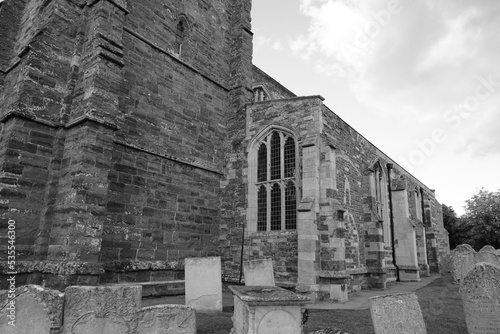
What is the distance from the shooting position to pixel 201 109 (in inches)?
510

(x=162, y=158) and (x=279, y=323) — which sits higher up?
(x=162, y=158)

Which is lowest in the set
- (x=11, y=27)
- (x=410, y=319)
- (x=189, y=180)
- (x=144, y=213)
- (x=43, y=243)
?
(x=410, y=319)

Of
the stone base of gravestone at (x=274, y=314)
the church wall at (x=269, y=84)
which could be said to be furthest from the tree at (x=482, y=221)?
the stone base of gravestone at (x=274, y=314)

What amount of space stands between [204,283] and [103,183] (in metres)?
3.60

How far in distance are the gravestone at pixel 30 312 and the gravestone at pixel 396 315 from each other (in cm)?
417

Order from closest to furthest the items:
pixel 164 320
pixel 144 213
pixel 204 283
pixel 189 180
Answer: pixel 164 320 < pixel 204 283 < pixel 144 213 < pixel 189 180

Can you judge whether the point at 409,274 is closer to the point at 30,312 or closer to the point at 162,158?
the point at 162,158

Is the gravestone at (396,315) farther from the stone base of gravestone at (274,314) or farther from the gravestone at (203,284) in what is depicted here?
the gravestone at (203,284)

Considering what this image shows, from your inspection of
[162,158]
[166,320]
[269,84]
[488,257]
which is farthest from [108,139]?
[269,84]

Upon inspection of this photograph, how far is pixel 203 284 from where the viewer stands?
784cm

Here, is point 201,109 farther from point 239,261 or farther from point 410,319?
point 410,319

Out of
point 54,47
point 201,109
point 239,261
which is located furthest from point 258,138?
point 54,47

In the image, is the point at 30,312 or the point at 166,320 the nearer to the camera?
the point at 30,312

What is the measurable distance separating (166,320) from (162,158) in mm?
7631
